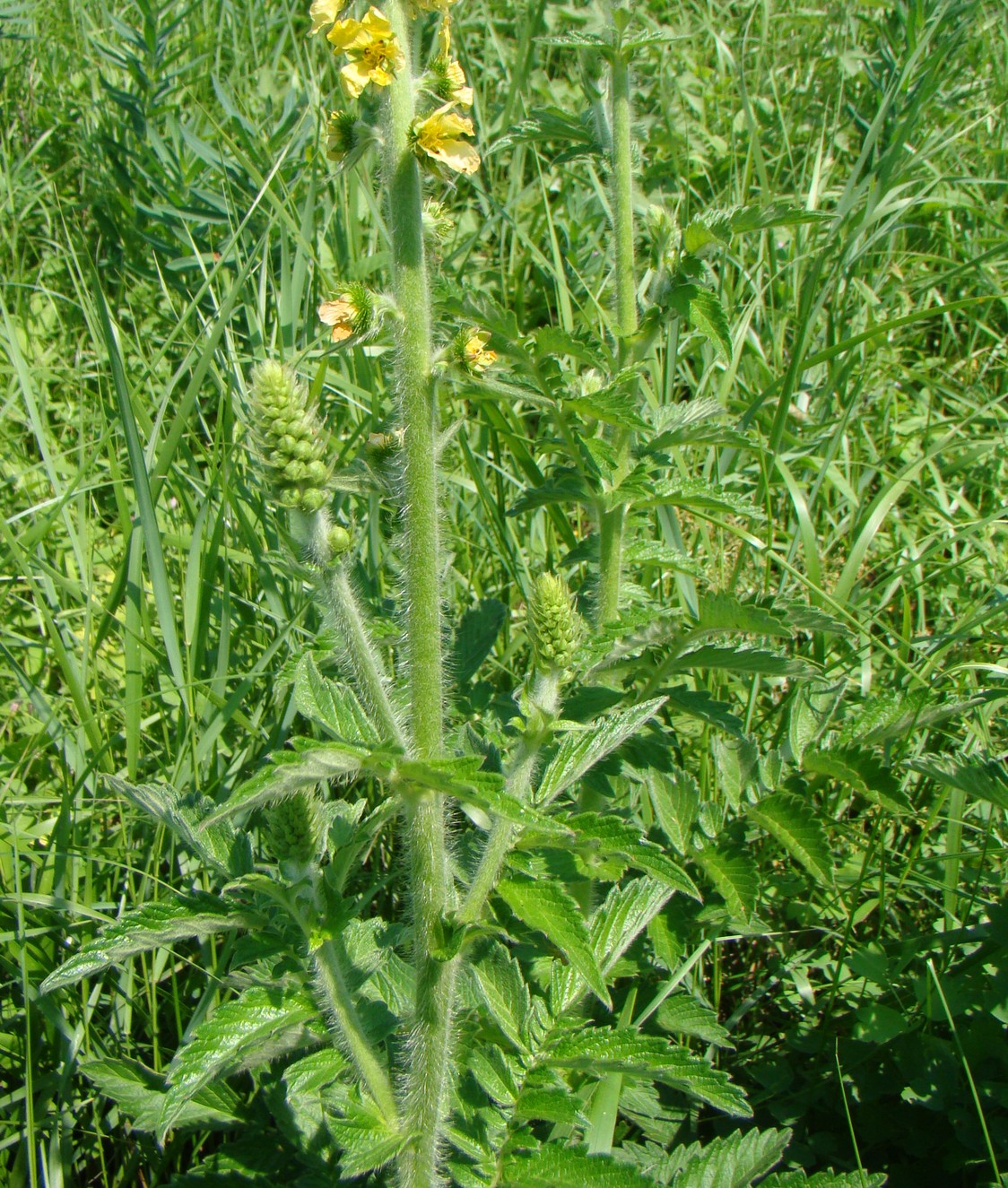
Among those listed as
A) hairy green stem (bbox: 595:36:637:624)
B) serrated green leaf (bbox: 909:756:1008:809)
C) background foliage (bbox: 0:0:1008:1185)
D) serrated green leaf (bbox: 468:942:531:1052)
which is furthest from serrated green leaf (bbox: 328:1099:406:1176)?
serrated green leaf (bbox: 909:756:1008:809)

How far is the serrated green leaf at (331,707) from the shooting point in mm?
1706

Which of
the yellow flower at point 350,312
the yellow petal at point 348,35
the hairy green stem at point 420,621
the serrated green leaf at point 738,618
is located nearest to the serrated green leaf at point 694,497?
the serrated green leaf at point 738,618

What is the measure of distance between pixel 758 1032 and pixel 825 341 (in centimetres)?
278

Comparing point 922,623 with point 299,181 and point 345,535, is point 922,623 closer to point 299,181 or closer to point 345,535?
point 345,535

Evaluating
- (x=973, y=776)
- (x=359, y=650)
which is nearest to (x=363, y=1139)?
(x=359, y=650)

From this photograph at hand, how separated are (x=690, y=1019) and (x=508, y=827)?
803 mm

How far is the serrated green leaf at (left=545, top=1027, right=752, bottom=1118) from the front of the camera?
1675 mm

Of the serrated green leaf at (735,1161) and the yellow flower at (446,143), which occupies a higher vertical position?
the yellow flower at (446,143)

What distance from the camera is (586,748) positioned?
5.81ft

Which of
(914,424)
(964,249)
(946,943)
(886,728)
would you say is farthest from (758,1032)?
(964,249)

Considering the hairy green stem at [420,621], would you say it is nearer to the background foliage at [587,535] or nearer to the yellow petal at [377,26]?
the yellow petal at [377,26]

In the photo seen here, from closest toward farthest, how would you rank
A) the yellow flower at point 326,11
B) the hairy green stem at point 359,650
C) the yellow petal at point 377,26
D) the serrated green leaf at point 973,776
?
the yellow petal at point 377,26
the yellow flower at point 326,11
the hairy green stem at point 359,650
the serrated green leaf at point 973,776

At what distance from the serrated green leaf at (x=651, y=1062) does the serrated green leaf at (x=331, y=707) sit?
2.22ft

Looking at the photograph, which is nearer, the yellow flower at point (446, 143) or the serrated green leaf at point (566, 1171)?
the yellow flower at point (446, 143)
